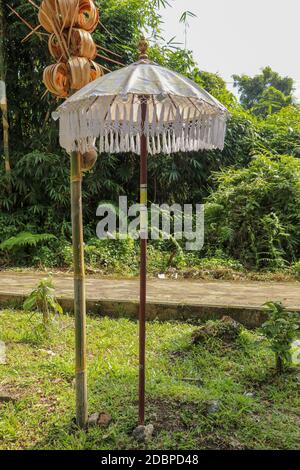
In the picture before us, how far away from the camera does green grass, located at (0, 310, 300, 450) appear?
1.92m

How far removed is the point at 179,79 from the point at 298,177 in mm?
4590

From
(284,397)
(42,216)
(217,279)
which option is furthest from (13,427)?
(42,216)

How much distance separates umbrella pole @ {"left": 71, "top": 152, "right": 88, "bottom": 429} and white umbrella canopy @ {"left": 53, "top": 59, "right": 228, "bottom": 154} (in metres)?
0.14

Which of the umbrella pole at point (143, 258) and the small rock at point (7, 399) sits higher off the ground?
the umbrella pole at point (143, 258)

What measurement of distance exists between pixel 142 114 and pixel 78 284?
34.4 inches

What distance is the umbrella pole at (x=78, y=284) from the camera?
1.91m

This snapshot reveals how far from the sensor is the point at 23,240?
5.43 meters

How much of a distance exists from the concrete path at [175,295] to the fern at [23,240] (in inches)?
26.9

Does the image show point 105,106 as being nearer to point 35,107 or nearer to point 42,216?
point 42,216

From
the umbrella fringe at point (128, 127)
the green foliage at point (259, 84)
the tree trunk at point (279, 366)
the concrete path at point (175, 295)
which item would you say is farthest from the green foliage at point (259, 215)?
the green foliage at point (259, 84)

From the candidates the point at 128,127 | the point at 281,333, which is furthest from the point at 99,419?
the point at 128,127

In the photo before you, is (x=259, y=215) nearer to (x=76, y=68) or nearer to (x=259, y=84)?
(x=76, y=68)

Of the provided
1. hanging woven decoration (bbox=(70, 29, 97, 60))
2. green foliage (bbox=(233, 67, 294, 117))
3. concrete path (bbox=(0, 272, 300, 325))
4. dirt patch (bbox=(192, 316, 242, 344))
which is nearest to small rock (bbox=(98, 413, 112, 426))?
dirt patch (bbox=(192, 316, 242, 344))

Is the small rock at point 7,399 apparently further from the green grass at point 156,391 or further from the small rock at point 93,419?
the small rock at point 93,419
